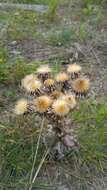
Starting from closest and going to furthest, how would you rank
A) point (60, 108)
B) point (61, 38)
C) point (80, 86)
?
point (60, 108)
point (80, 86)
point (61, 38)

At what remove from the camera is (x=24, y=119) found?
121 inches

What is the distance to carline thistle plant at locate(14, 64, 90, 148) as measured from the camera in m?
2.54

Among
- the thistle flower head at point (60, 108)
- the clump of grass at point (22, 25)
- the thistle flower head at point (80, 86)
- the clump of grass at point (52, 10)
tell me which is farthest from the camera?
the clump of grass at point (52, 10)

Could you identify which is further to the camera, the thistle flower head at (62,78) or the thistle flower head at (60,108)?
the thistle flower head at (62,78)

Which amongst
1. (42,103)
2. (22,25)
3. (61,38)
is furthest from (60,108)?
(22,25)

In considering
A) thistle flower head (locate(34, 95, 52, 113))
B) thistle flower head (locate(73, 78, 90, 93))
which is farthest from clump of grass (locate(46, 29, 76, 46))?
thistle flower head (locate(34, 95, 52, 113))

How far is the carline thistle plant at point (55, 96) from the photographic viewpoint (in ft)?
8.35

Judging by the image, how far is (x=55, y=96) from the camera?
262 cm

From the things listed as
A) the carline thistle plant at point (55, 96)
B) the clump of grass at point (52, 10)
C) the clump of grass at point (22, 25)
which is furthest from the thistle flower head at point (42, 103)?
the clump of grass at point (52, 10)

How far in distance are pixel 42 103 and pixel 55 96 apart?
115 millimetres

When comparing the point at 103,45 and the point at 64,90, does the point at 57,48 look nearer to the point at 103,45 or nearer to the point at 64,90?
the point at 103,45

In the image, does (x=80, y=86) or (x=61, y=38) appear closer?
(x=80, y=86)

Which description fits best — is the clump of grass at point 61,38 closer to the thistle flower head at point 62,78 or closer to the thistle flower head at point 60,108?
the thistle flower head at point 62,78

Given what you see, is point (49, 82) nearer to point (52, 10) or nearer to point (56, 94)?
point (56, 94)
